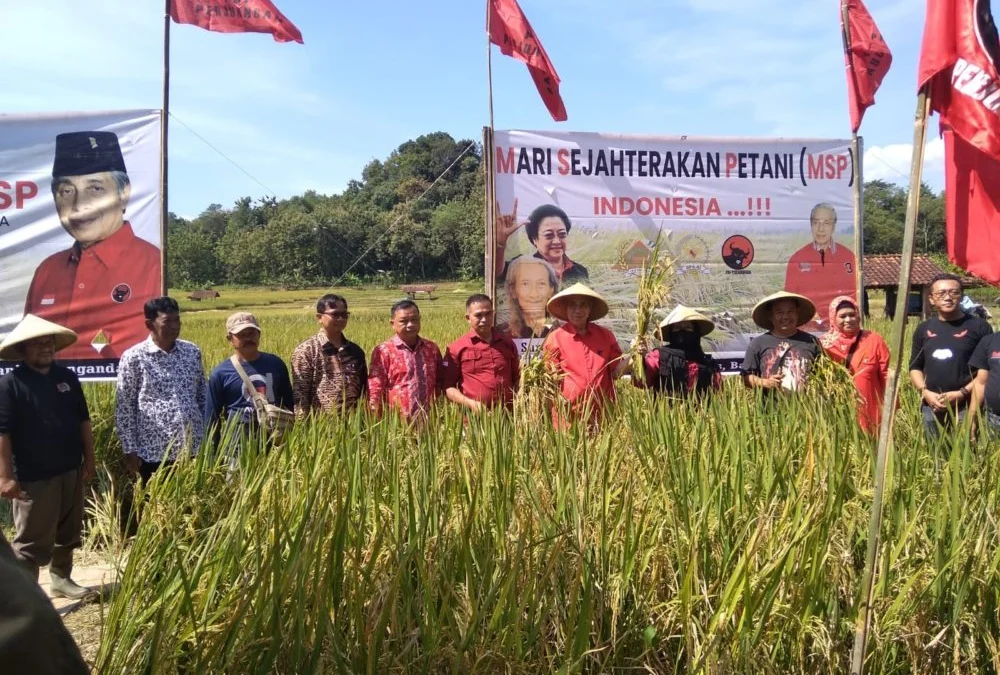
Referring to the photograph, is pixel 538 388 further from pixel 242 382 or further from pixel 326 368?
pixel 242 382

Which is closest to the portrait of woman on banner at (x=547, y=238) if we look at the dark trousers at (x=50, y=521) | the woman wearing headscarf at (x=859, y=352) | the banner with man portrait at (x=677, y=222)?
the banner with man portrait at (x=677, y=222)

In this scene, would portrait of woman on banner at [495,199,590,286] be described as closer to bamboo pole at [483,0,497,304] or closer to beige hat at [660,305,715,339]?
bamboo pole at [483,0,497,304]

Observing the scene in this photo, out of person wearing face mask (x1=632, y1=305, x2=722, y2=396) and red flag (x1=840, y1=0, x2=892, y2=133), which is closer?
person wearing face mask (x1=632, y1=305, x2=722, y2=396)

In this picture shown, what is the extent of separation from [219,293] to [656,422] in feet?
58.8

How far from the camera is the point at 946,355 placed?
4.12m

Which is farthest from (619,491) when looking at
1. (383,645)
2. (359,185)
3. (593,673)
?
(359,185)

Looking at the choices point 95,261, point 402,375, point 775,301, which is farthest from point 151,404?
point 775,301

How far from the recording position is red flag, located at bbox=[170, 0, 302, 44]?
18.1 feet

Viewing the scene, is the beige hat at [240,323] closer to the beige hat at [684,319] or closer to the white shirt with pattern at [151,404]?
the white shirt with pattern at [151,404]

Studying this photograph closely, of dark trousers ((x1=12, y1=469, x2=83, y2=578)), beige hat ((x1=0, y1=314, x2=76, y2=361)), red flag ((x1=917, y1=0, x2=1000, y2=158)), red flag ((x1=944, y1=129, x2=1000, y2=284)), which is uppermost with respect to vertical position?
red flag ((x1=917, y1=0, x2=1000, y2=158))

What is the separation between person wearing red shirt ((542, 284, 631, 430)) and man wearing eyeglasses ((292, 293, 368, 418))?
1119mm

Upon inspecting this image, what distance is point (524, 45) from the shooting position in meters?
6.51

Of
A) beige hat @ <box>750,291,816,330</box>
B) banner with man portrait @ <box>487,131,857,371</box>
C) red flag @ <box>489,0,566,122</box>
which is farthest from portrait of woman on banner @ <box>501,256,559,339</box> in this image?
red flag @ <box>489,0,566,122</box>

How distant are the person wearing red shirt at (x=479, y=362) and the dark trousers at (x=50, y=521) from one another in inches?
78.2
